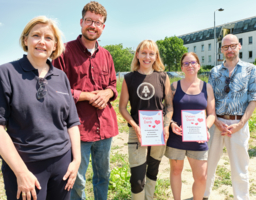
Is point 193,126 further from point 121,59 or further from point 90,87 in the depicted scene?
point 121,59

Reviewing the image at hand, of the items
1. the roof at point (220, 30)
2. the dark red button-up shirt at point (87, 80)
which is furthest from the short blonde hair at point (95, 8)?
the roof at point (220, 30)

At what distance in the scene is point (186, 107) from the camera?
2619 mm

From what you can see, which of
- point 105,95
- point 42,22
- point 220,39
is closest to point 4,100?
point 42,22

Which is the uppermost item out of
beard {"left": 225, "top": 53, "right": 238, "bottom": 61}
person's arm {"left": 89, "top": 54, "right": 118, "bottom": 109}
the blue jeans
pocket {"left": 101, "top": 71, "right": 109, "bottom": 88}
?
beard {"left": 225, "top": 53, "right": 238, "bottom": 61}

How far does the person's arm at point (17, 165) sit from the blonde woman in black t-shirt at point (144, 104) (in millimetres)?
1338

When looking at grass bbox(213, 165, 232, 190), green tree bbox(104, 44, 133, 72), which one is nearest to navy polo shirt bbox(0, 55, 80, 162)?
grass bbox(213, 165, 232, 190)

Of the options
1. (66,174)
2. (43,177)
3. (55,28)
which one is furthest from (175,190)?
(55,28)

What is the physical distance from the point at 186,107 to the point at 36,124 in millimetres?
1824

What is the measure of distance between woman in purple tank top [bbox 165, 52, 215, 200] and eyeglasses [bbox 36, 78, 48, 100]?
5.46 ft

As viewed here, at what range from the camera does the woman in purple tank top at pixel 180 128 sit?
2.57 metres

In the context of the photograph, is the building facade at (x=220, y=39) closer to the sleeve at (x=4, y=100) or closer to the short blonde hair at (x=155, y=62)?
the short blonde hair at (x=155, y=62)

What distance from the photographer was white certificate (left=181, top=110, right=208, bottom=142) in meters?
2.55

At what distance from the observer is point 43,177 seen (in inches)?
63.3

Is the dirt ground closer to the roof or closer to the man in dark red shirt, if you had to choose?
the man in dark red shirt
